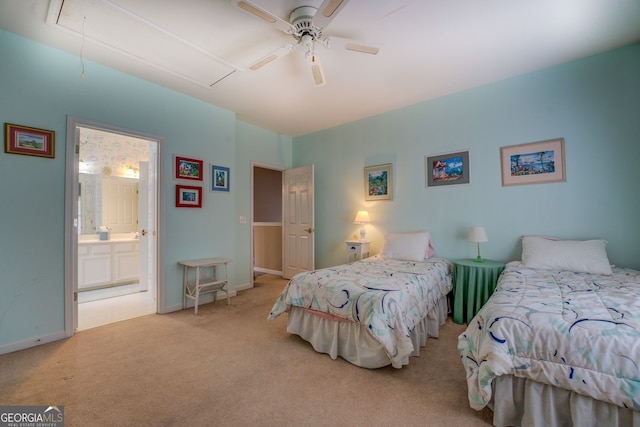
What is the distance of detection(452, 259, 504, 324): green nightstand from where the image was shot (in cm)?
288

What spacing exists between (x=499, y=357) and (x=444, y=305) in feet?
5.76

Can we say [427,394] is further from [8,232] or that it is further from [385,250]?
[8,232]

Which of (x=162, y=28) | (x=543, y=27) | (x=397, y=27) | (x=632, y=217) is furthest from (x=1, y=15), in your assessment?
(x=632, y=217)

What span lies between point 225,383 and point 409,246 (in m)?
2.57

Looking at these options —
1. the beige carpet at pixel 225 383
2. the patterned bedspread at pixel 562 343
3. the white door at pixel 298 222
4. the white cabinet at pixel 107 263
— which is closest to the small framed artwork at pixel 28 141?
the beige carpet at pixel 225 383

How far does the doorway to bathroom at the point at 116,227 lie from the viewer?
3.55 m

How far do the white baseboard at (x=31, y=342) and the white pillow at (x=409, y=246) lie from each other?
11.9ft

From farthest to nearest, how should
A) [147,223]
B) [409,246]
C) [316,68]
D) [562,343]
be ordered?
[147,223], [409,246], [316,68], [562,343]

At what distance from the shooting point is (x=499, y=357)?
142 cm

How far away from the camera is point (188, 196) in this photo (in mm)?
3596

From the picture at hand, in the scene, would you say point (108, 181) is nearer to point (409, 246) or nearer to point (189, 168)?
point (189, 168)

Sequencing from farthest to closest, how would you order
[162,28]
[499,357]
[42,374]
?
[162,28] → [42,374] → [499,357]

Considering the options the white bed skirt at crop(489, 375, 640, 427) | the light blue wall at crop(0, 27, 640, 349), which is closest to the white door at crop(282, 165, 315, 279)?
the light blue wall at crop(0, 27, 640, 349)

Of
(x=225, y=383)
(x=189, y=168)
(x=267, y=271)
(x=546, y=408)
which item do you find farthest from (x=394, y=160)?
(x=267, y=271)
